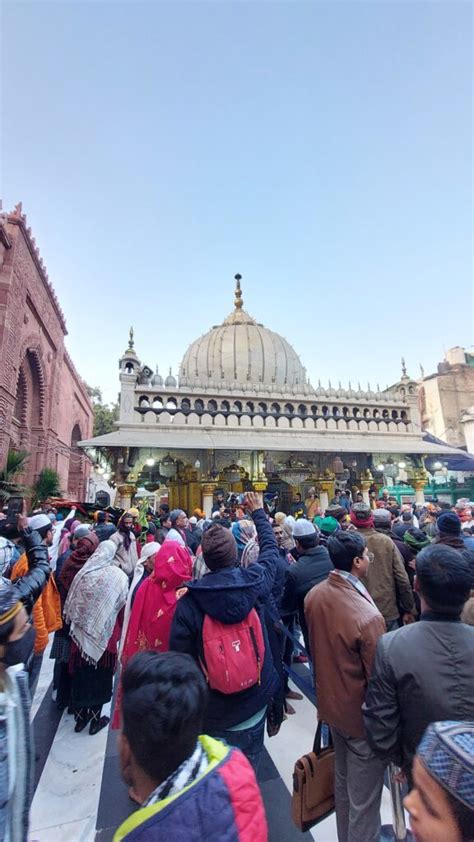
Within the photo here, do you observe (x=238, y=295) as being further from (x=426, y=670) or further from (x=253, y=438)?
(x=426, y=670)

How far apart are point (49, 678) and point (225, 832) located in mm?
Result: 4857

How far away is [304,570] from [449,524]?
136 cm

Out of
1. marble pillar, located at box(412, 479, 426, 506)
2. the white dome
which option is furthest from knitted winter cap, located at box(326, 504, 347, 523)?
the white dome

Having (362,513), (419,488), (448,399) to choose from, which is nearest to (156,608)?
(362,513)

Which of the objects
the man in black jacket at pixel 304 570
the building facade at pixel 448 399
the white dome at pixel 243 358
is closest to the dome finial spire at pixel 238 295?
the white dome at pixel 243 358

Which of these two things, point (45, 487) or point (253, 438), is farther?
point (253, 438)

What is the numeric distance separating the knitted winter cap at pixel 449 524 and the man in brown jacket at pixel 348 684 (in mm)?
1533

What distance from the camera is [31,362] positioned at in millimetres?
14898

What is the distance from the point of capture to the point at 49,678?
15.3ft

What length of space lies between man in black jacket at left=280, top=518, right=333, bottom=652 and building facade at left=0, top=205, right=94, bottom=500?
1038 centimetres

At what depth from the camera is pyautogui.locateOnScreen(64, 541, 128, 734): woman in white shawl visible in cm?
342

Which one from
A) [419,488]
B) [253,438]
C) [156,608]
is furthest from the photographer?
[419,488]

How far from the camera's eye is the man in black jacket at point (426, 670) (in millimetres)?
1592

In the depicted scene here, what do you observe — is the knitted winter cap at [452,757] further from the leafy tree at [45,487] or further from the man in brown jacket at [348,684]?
the leafy tree at [45,487]
